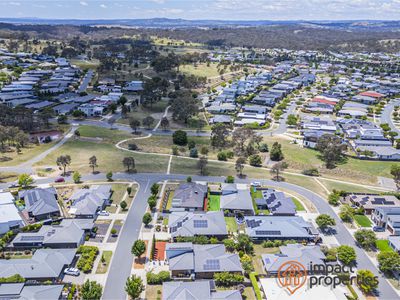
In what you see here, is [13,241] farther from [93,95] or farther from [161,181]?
[93,95]

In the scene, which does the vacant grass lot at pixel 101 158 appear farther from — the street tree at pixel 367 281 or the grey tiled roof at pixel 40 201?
the street tree at pixel 367 281

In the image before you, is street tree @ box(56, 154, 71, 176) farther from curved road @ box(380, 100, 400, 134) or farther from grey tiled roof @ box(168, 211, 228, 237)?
curved road @ box(380, 100, 400, 134)

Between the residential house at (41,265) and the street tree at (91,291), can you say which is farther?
the residential house at (41,265)

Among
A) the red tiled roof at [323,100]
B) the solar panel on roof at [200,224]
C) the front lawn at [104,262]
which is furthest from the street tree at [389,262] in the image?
the red tiled roof at [323,100]

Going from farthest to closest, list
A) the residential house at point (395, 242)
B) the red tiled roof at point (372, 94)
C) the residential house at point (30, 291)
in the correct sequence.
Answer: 1. the red tiled roof at point (372, 94)
2. the residential house at point (395, 242)
3. the residential house at point (30, 291)

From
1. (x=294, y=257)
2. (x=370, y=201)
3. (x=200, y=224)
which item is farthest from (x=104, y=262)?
(x=370, y=201)

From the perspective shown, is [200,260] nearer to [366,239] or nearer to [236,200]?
[236,200]

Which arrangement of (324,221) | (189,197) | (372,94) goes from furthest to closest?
1. (372,94)
2. (189,197)
3. (324,221)
